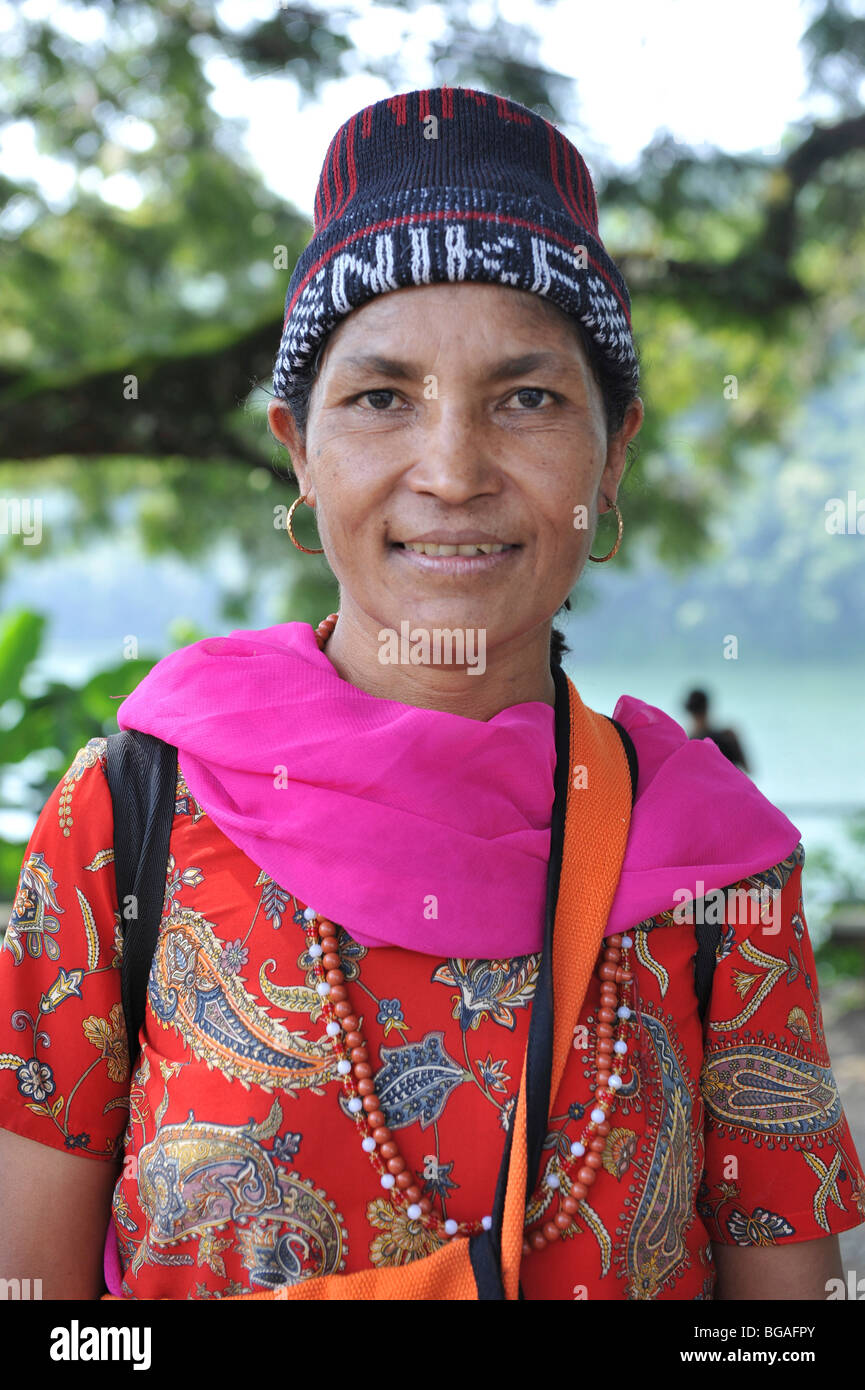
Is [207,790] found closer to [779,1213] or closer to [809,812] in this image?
[779,1213]

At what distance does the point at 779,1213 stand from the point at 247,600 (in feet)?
24.8

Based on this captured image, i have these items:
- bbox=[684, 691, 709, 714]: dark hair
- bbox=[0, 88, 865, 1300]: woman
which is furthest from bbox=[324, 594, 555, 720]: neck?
bbox=[684, 691, 709, 714]: dark hair

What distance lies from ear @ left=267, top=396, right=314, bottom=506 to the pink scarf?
0.25 metres

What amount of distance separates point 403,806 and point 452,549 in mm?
335

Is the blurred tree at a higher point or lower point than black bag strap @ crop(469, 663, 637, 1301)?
higher

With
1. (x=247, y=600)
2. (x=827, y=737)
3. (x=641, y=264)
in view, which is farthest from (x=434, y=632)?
(x=827, y=737)

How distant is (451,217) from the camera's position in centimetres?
144

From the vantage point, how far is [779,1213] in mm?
1497

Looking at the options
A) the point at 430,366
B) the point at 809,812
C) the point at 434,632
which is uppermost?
the point at 809,812

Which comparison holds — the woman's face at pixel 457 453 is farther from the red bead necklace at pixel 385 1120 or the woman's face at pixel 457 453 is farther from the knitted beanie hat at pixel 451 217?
the red bead necklace at pixel 385 1120

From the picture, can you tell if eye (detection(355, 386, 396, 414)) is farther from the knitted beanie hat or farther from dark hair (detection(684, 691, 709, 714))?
dark hair (detection(684, 691, 709, 714))

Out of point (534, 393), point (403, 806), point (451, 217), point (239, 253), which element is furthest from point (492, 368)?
point (239, 253)

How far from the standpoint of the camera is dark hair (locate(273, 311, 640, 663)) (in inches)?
61.8

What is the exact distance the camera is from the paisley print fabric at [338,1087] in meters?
1.35
